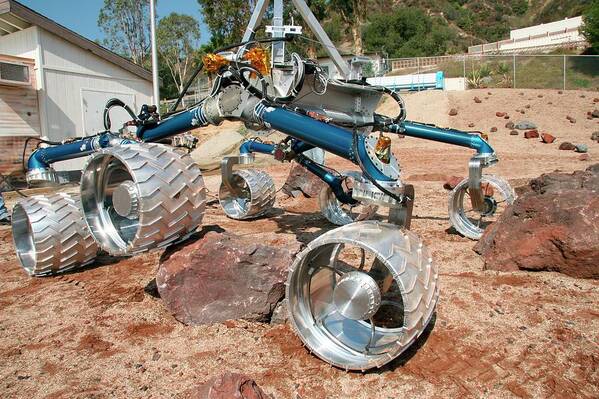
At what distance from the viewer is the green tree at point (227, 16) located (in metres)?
33.2

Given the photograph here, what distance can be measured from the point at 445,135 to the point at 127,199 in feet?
11.3

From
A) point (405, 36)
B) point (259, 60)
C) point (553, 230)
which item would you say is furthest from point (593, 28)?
point (259, 60)

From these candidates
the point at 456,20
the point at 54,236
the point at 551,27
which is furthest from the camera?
the point at 456,20

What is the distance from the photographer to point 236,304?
353 cm

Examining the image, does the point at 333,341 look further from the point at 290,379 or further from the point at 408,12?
the point at 408,12

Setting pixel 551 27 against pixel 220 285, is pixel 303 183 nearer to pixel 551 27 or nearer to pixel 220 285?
pixel 220 285

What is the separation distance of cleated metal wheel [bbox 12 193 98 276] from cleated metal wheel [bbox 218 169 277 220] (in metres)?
2.70

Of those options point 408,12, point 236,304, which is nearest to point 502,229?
point 236,304

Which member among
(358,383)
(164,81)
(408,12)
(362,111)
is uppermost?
(408,12)

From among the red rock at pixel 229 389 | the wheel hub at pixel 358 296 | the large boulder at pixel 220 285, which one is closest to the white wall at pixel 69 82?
the large boulder at pixel 220 285

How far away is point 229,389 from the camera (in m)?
2.27

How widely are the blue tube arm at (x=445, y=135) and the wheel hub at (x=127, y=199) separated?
10.2 ft

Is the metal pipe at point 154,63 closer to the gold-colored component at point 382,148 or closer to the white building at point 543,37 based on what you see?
the gold-colored component at point 382,148

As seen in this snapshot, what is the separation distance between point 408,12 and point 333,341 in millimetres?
67690
